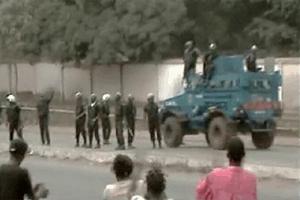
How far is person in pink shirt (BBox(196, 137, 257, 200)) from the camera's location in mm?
7707

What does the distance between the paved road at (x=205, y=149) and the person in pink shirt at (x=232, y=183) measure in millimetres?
11517

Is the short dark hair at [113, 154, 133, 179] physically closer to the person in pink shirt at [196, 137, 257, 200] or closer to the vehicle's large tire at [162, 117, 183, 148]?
the person in pink shirt at [196, 137, 257, 200]

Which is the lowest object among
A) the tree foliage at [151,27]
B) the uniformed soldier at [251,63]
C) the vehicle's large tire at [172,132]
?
the vehicle's large tire at [172,132]

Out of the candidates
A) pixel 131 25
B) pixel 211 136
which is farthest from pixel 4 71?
pixel 211 136

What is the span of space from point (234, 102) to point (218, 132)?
103 cm

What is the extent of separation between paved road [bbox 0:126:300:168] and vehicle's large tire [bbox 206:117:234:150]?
288mm

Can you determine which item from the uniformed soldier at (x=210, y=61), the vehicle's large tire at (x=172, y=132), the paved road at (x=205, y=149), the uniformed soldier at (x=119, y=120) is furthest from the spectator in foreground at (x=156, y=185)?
the vehicle's large tire at (x=172, y=132)

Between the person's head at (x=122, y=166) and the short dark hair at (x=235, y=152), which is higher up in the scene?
the short dark hair at (x=235, y=152)

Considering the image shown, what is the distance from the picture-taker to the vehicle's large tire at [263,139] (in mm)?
29109

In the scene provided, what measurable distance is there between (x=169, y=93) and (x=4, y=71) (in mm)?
17099

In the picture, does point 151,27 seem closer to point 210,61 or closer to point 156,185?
point 210,61

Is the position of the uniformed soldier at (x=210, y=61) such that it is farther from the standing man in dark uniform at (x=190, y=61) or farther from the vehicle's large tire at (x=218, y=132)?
the vehicle's large tire at (x=218, y=132)

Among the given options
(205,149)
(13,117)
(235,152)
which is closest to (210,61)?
(205,149)

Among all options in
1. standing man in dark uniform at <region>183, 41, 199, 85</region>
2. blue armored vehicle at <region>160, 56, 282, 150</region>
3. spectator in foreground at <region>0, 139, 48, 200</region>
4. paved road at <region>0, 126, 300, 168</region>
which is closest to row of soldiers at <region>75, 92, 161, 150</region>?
paved road at <region>0, 126, 300, 168</region>
